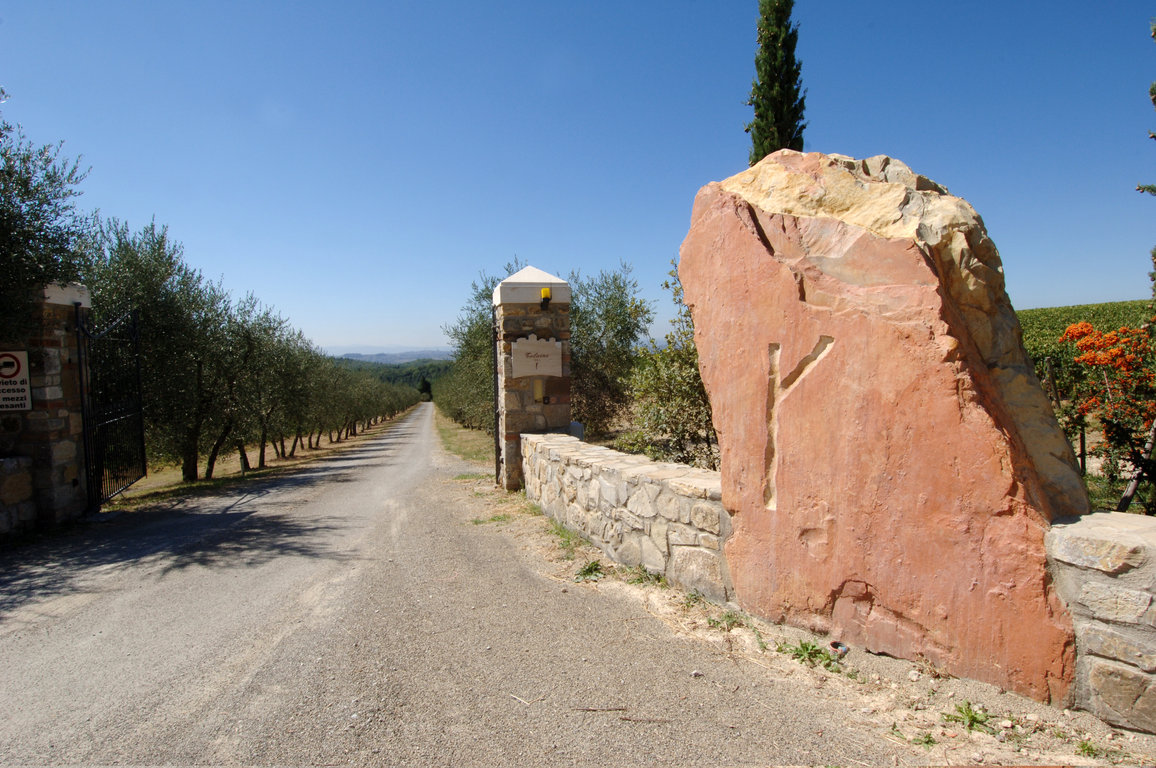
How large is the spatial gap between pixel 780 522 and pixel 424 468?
10.5 metres

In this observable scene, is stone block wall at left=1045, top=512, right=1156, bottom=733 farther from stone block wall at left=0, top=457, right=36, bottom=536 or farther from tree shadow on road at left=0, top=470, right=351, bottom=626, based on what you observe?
stone block wall at left=0, top=457, right=36, bottom=536

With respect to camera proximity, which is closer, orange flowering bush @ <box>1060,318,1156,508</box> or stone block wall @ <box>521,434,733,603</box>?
stone block wall @ <box>521,434,733,603</box>

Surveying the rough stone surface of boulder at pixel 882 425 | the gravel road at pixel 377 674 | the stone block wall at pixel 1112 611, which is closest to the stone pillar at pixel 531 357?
the gravel road at pixel 377 674

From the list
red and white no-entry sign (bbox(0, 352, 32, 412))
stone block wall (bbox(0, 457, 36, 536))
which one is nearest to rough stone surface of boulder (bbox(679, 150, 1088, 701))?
stone block wall (bbox(0, 457, 36, 536))

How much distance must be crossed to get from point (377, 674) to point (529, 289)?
17.5ft

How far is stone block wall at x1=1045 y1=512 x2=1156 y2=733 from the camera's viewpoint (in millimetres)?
2230

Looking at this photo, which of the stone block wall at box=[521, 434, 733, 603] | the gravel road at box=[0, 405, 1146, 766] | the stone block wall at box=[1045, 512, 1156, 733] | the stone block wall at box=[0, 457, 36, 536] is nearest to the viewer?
the stone block wall at box=[1045, 512, 1156, 733]

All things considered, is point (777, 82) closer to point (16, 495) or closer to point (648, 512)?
point (648, 512)

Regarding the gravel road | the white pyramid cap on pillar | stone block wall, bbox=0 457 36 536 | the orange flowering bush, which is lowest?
the gravel road

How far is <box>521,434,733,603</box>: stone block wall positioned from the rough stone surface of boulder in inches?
8.4

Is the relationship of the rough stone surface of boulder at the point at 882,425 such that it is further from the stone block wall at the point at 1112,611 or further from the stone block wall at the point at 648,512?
the stone block wall at the point at 648,512

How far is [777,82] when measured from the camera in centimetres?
1145

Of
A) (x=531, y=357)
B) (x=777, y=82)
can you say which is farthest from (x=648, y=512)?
(x=777, y=82)

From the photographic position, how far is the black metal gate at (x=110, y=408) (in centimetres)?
803
